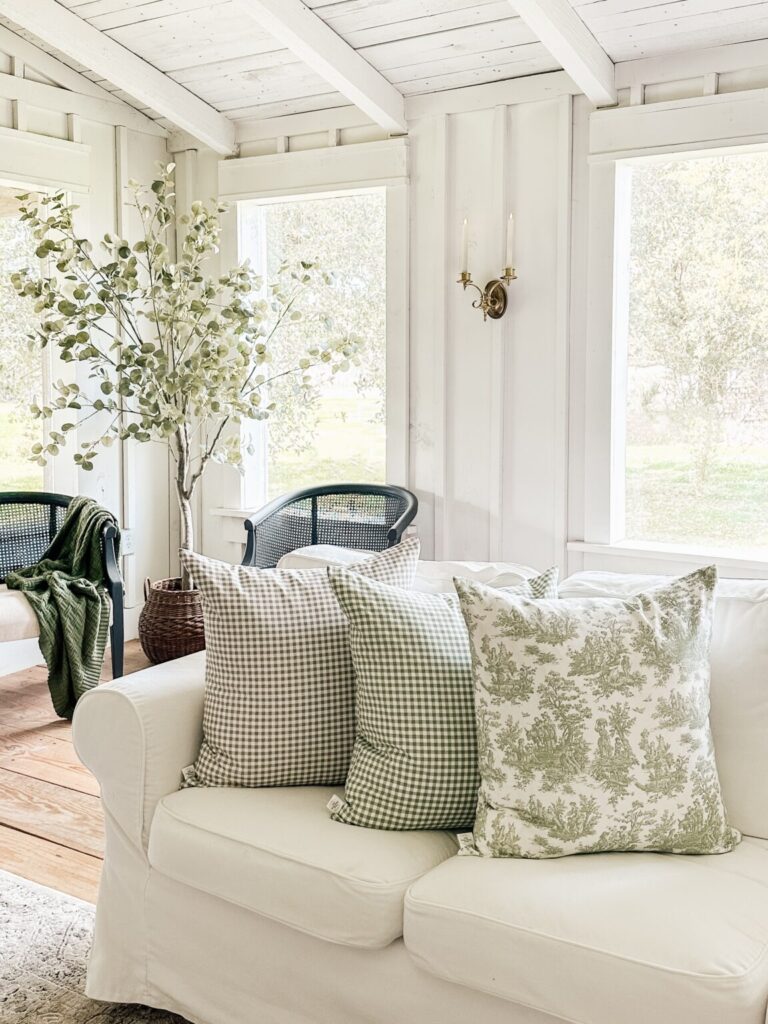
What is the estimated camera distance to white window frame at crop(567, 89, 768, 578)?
11.1 ft

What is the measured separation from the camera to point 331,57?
3572mm

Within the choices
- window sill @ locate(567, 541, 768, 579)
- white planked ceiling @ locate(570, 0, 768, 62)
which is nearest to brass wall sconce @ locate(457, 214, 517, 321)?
white planked ceiling @ locate(570, 0, 768, 62)

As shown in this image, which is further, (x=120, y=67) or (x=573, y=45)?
(x=120, y=67)

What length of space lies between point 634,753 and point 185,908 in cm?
90

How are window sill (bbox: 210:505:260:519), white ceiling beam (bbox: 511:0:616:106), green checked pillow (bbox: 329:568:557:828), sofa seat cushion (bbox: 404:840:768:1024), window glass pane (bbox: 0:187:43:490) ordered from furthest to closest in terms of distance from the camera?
window sill (bbox: 210:505:260:519) < window glass pane (bbox: 0:187:43:490) < white ceiling beam (bbox: 511:0:616:106) < green checked pillow (bbox: 329:568:557:828) < sofa seat cushion (bbox: 404:840:768:1024)

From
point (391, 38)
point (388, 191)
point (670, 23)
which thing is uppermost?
point (391, 38)

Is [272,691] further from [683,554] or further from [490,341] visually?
[490,341]

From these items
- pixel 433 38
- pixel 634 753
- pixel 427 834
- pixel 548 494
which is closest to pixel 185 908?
pixel 427 834

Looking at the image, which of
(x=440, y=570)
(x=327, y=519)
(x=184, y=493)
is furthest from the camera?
(x=327, y=519)

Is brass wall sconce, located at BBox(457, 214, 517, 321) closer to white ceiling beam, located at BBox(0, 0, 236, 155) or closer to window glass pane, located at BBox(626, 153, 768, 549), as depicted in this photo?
window glass pane, located at BBox(626, 153, 768, 549)

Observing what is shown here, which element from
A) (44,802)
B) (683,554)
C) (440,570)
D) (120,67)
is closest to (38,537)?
(44,802)

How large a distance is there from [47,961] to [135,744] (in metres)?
0.65

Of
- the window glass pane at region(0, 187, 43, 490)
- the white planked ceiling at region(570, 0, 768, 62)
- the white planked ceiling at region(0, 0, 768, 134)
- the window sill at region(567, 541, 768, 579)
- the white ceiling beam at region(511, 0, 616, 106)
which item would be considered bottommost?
the window sill at region(567, 541, 768, 579)

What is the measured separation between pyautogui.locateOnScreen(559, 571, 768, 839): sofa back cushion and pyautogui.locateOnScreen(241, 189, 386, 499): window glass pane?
2.48 meters
